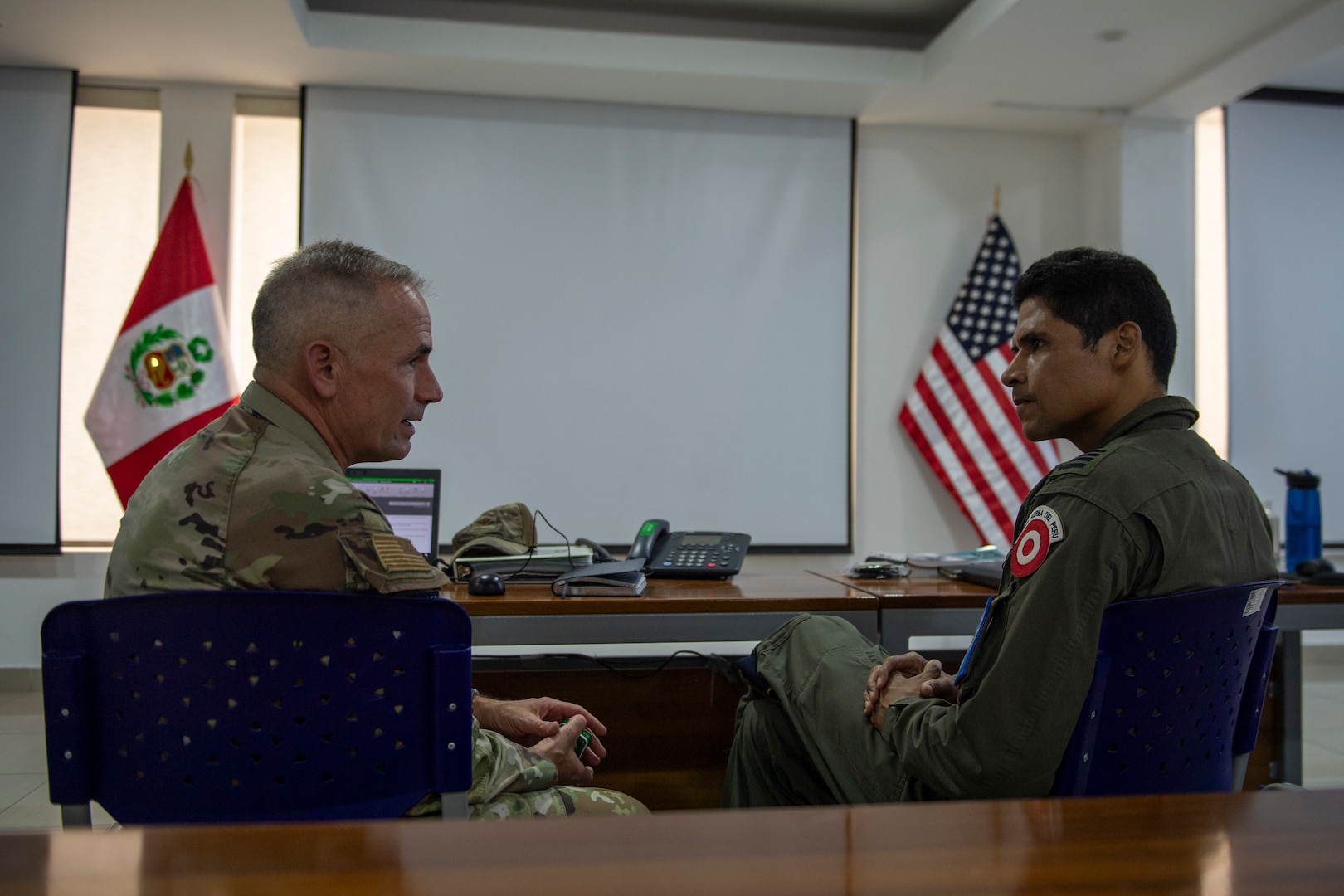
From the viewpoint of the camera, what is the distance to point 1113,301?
5.00 ft

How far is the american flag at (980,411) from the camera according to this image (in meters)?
4.57

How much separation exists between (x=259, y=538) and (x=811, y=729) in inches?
38.0

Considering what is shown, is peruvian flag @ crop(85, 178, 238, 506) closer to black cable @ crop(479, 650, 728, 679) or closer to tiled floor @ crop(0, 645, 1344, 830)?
tiled floor @ crop(0, 645, 1344, 830)

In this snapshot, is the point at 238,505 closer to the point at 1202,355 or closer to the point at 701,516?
the point at 701,516

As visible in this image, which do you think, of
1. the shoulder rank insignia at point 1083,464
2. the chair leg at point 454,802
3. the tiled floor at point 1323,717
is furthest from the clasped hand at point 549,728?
the tiled floor at point 1323,717

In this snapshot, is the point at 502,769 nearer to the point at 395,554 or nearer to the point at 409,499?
the point at 395,554

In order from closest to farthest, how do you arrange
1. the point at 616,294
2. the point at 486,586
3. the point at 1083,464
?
the point at 1083,464 → the point at 486,586 → the point at 616,294

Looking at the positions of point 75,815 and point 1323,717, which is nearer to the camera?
point 75,815

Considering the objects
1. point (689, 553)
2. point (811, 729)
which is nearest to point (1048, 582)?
point (811, 729)

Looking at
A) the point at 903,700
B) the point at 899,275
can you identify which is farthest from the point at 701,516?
the point at 903,700

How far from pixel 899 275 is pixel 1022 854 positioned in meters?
4.68

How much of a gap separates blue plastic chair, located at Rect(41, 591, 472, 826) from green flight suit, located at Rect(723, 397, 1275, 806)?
74cm

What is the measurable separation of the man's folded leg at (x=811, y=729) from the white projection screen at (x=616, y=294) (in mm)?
2658

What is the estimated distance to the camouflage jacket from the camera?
108 cm
